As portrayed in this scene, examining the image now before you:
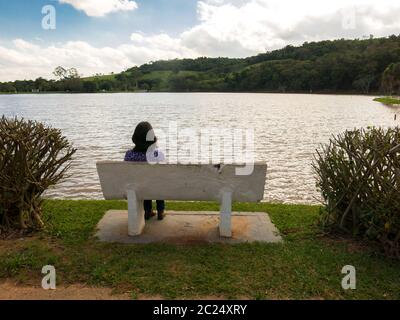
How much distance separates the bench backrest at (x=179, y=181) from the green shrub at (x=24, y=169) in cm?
99

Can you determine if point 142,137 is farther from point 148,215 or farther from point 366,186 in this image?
point 366,186

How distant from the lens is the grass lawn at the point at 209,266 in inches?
141

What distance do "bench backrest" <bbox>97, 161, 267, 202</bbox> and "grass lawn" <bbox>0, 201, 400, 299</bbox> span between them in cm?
65

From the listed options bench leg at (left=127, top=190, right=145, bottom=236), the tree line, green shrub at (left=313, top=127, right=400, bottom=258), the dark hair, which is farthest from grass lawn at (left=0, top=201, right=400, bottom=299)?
the tree line

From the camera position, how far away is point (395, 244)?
430cm

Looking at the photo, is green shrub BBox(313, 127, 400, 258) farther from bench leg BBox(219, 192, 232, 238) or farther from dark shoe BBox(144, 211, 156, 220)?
dark shoe BBox(144, 211, 156, 220)

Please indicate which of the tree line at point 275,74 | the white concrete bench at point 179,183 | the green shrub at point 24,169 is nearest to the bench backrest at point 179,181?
the white concrete bench at point 179,183

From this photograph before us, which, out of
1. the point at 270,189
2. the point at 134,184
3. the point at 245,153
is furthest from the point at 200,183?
the point at 245,153

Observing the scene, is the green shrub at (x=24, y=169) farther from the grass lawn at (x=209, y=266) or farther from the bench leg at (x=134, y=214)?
the bench leg at (x=134, y=214)

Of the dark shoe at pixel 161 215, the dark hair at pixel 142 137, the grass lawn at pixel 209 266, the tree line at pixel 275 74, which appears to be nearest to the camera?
the grass lawn at pixel 209 266

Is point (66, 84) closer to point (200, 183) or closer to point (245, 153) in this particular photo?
point (245, 153)

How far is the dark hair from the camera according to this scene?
16.9 feet
